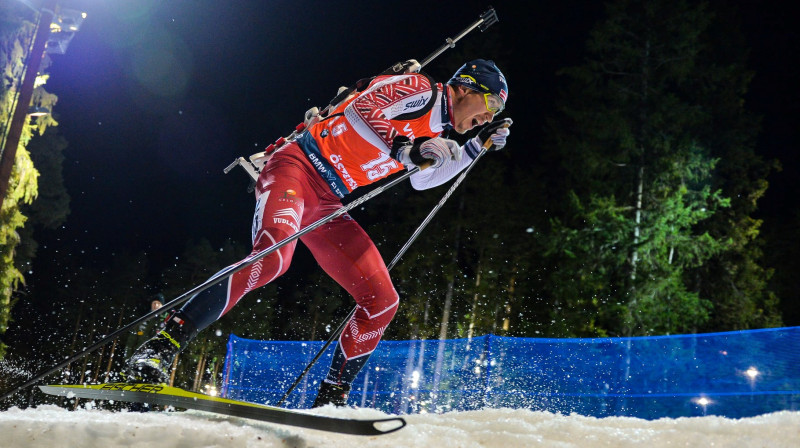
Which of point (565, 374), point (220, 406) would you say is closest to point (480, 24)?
point (220, 406)

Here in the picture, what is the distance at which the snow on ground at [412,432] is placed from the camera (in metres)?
1.85

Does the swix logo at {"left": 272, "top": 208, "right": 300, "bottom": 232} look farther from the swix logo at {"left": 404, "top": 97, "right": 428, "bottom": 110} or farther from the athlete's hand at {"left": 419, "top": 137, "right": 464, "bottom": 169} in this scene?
the swix logo at {"left": 404, "top": 97, "right": 428, "bottom": 110}

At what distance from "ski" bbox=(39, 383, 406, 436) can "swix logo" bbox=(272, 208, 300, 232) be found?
97cm

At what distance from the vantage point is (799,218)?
85.1 ft

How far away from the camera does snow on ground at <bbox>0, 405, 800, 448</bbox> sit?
1851 mm

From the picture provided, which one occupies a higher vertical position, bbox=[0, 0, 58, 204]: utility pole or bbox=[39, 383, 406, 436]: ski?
bbox=[0, 0, 58, 204]: utility pole

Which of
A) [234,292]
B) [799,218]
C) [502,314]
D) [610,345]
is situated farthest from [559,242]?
[799,218]

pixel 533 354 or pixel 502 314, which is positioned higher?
pixel 502 314

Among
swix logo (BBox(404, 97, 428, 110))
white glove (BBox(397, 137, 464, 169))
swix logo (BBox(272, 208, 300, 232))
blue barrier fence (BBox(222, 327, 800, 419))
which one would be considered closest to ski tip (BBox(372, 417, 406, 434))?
swix logo (BBox(272, 208, 300, 232))

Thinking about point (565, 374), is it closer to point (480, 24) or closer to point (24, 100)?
point (480, 24)

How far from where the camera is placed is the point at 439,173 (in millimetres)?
3709

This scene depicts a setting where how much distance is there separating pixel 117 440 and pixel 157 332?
1.04 meters

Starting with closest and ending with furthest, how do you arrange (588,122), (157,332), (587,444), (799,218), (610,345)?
(587,444)
(157,332)
(610,345)
(588,122)
(799,218)

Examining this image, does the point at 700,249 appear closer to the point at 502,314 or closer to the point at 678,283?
the point at 678,283
